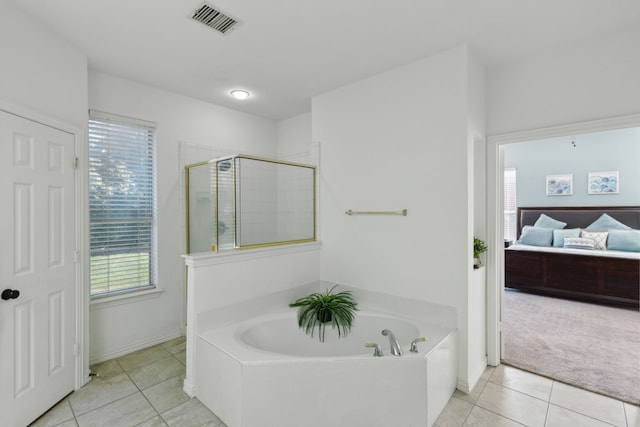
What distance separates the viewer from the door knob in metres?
1.72

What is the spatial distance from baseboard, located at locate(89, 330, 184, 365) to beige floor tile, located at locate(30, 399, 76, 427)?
21.6 inches

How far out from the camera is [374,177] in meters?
2.73

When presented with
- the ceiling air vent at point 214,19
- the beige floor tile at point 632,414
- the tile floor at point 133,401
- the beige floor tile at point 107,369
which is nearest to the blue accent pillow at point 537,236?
the beige floor tile at point 632,414

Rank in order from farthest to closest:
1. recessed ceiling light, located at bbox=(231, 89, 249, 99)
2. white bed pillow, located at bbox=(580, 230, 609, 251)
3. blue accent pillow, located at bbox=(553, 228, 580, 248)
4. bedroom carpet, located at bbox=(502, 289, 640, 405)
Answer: blue accent pillow, located at bbox=(553, 228, 580, 248) < white bed pillow, located at bbox=(580, 230, 609, 251) < recessed ceiling light, located at bbox=(231, 89, 249, 99) < bedroom carpet, located at bbox=(502, 289, 640, 405)

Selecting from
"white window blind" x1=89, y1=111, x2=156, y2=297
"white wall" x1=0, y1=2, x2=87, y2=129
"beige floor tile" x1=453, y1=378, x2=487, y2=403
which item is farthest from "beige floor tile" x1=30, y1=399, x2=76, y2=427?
"beige floor tile" x1=453, y1=378, x2=487, y2=403

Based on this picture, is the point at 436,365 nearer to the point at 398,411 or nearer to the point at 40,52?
the point at 398,411

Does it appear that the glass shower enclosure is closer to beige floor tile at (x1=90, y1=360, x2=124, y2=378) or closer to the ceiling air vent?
the ceiling air vent

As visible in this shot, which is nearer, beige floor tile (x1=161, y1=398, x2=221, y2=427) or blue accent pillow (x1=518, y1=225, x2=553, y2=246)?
beige floor tile (x1=161, y1=398, x2=221, y2=427)

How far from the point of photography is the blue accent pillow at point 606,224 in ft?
15.1

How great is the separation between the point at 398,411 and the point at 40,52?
3.19 m

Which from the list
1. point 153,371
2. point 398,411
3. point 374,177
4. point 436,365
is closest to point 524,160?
point 374,177

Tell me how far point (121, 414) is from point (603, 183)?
6.78 metres

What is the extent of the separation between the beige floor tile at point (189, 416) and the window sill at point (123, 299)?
119cm

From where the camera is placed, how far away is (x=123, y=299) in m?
2.75
